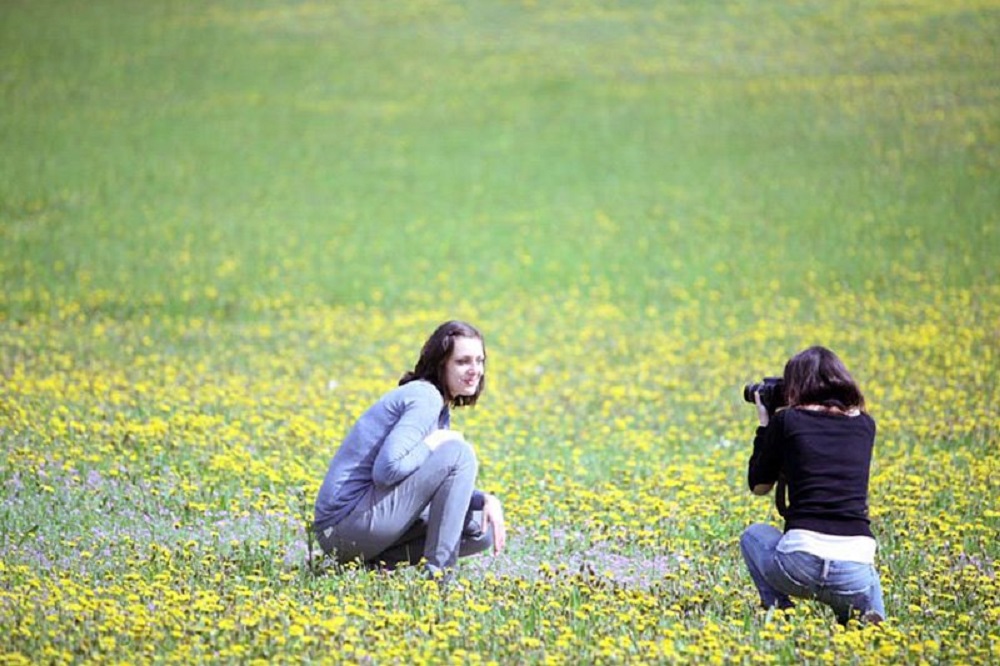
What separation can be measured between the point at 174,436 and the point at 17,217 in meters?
15.0

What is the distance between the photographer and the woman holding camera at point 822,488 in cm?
578

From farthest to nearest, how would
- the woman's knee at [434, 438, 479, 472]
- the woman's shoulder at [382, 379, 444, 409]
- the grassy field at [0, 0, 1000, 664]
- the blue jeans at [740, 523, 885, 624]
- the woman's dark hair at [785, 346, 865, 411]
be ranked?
the woman's shoulder at [382, 379, 444, 409] < the woman's knee at [434, 438, 479, 472] < the grassy field at [0, 0, 1000, 664] < the woman's dark hair at [785, 346, 865, 411] < the blue jeans at [740, 523, 885, 624]

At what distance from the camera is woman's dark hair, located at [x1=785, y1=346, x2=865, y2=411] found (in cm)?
591

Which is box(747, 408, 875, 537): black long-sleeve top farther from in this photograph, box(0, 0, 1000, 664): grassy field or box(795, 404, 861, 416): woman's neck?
box(0, 0, 1000, 664): grassy field

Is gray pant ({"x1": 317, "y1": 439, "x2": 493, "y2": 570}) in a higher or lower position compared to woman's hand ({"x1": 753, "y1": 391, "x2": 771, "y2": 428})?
lower

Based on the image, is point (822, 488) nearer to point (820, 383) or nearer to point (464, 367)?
point (820, 383)

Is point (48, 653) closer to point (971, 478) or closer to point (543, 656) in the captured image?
point (543, 656)

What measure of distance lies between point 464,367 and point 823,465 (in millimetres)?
1765

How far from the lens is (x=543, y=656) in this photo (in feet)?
17.9

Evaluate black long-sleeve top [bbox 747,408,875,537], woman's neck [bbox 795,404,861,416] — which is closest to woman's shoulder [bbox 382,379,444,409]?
black long-sleeve top [bbox 747,408,875,537]

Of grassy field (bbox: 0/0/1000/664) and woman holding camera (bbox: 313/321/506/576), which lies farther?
woman holding camera (bbox: 313/321/506/576)

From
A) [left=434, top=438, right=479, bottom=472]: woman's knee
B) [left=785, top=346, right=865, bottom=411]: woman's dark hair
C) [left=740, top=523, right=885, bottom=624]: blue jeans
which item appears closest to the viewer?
[left=740, top=523, right=885, bottom=624]: blue jeans

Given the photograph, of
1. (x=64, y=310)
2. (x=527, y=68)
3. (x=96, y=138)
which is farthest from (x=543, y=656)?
(x=527, y=68)

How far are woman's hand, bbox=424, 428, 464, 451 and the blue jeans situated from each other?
1486 millimetres
